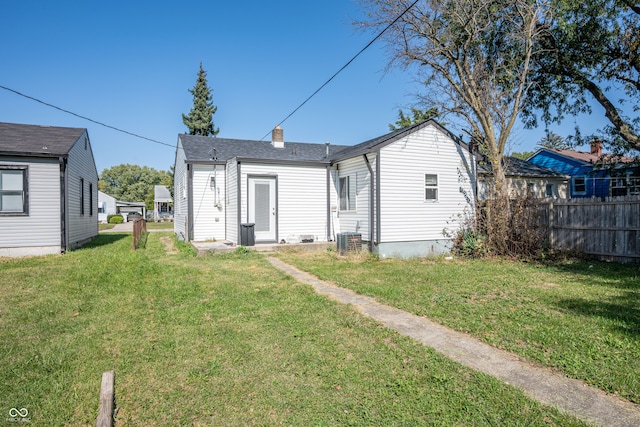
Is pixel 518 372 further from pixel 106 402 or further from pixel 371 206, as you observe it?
pixel 371 206

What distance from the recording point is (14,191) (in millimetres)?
10977

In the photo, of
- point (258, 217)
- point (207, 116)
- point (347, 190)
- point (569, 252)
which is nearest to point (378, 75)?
point (347, 190)

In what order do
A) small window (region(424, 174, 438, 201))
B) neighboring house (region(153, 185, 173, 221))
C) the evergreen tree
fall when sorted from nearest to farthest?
1. small window (region(424, 174, 438, 201))
2. the evergreen tree
3. neighboring house (region(153, 185, 173, 221))

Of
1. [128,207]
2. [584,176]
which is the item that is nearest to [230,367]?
[584,176]

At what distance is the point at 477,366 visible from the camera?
131 inches

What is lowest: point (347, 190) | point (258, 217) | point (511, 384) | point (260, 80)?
point (511, 384)

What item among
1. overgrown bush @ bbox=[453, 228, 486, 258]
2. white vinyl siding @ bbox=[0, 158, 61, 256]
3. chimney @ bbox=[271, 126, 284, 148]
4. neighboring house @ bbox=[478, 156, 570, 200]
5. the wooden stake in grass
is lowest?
the wooden stake in grass

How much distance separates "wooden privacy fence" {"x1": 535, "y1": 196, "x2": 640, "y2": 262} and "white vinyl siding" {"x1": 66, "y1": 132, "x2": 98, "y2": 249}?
15.9m

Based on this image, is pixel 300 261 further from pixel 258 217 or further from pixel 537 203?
pixel 537 203

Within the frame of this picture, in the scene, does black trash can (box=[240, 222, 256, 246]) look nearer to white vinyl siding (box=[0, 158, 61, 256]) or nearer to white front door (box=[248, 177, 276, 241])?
white front door (box=[248, 177, 276, 241])

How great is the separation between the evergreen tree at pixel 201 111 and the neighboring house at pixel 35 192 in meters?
28.8

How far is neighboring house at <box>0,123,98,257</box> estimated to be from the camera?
1087cm

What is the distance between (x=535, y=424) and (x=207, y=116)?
43.1 m

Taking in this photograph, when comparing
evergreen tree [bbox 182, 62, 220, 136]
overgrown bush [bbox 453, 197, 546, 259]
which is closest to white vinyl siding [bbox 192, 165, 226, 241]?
overgrown bush [bbox 453, 197, 546, 259]
